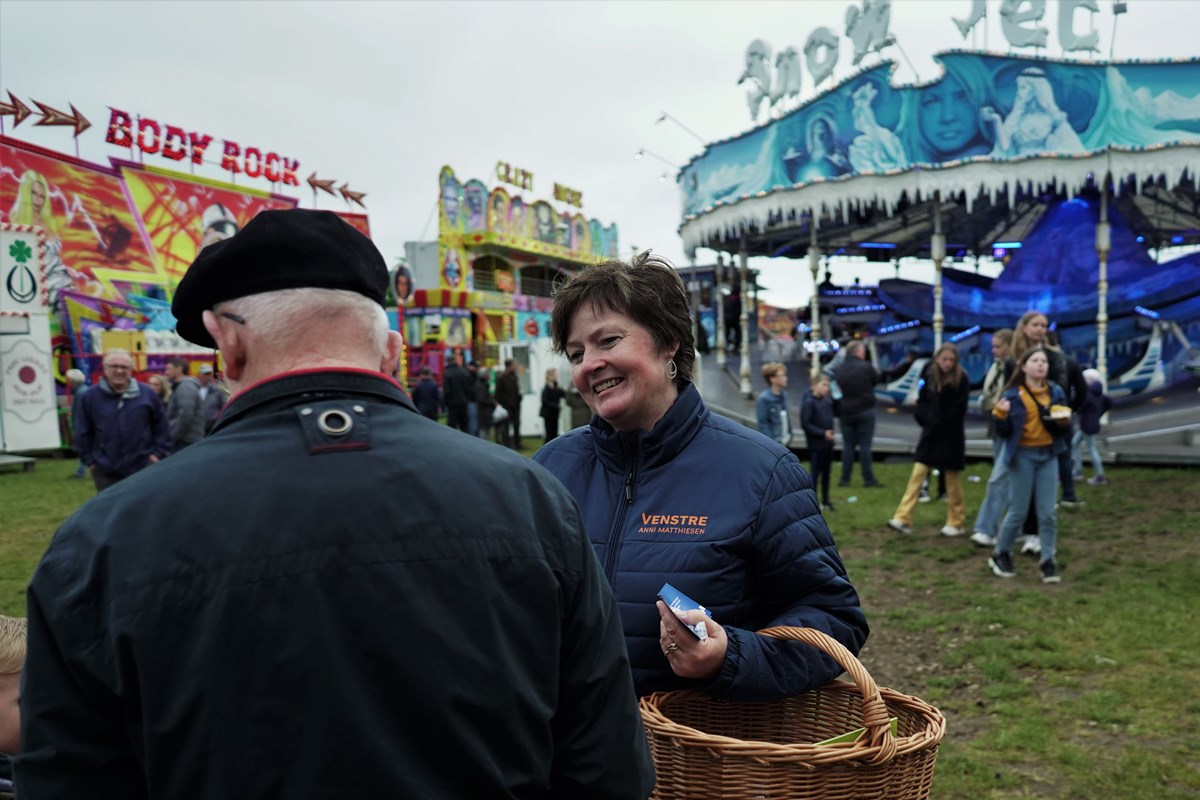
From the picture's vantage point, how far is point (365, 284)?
4.14ft

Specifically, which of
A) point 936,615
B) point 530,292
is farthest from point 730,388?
point 530,292

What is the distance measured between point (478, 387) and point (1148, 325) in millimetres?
12231

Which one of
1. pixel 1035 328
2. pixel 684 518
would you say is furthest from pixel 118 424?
pixel 1035 328

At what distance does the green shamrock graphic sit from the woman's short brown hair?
18774mm

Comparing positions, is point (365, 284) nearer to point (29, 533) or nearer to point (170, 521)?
point (170, 521)

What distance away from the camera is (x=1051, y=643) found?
17.4ft

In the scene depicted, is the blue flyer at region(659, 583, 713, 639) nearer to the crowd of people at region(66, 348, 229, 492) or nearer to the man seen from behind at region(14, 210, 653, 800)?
Result: the man seen from behind at region(14, 210, 653, 800)

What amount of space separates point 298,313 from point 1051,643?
5.46 m

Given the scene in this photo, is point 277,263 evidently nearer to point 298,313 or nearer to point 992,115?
point 298,313

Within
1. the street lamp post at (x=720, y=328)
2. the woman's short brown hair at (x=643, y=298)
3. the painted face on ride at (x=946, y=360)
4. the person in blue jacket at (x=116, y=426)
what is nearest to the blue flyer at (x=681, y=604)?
the woman's short brown hair at (x=643, y=298)

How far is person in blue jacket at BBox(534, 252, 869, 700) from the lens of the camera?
6.27 feet

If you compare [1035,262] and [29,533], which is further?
[1035,262]

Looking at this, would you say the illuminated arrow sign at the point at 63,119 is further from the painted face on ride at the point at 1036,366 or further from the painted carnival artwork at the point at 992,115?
the painted face on ride at the point at 1036,366

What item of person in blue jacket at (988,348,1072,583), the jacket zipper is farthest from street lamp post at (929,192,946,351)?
the jacket zipper
